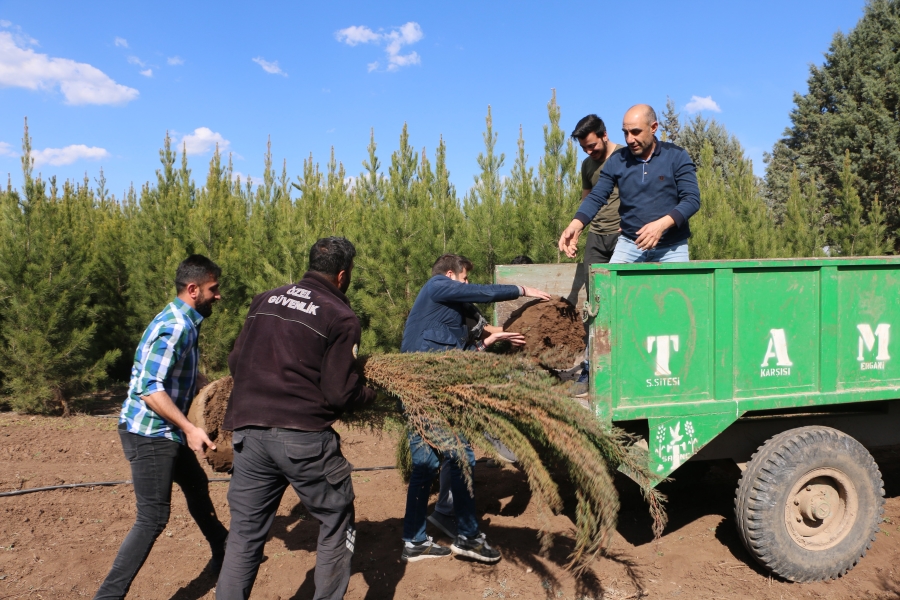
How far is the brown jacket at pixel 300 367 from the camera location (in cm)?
263

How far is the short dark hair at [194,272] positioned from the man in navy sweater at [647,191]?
194cm

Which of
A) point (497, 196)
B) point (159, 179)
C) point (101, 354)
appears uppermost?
point (159, 179)

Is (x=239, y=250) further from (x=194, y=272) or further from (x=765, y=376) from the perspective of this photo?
(x=765, y=376)

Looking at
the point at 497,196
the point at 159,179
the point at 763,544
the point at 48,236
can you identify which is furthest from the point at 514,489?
the point at 159,179

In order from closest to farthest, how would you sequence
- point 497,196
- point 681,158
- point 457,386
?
1. point 457,386
2. point 681,158
3. point 497,196

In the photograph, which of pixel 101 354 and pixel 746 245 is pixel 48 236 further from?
pixel 746 245

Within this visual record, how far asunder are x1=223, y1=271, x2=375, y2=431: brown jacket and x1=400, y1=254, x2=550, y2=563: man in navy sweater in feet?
3.54

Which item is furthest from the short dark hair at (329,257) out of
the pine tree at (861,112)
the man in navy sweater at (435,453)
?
the pine tree at (861,112)

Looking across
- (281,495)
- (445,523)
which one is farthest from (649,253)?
(281,495)

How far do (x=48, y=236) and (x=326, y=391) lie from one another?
7421mm

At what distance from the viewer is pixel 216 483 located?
17.9 feet

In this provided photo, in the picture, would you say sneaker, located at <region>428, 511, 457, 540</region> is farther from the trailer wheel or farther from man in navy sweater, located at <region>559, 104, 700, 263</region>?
man in navy sweater, located at <region>559, 104, 700, 263</region>

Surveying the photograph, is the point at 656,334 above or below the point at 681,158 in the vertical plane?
below

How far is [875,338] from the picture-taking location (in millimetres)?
3512
